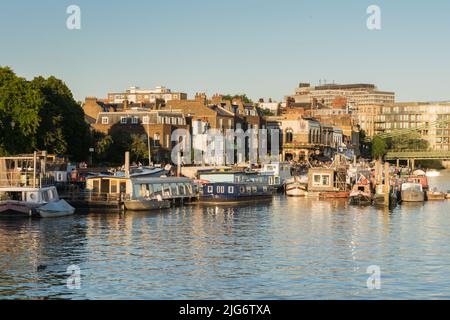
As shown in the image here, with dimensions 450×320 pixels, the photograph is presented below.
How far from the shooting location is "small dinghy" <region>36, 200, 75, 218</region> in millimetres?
69000

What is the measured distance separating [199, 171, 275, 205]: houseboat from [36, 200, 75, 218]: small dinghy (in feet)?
61.8

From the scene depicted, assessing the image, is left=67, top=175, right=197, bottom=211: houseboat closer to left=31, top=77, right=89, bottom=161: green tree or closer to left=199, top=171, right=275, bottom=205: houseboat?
left=199, top=171, right=275, bottom=205: houseboat

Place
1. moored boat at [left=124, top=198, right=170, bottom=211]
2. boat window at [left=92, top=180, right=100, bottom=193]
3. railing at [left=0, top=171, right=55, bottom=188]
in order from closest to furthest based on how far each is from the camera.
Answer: railing at [left=0, top=171, right=55, bottom=188] → moored boat at [left=124, top=198, right=170, bottom=211] → boat window at [left=92, top=180, right=100, bottom=193]

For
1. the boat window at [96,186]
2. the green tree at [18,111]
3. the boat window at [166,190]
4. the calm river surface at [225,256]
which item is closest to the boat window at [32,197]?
the calm river surface at [225,256]

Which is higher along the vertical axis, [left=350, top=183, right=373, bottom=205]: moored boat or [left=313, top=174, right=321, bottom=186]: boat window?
[left=313, top=174, right=321, bottom=186]: boat window

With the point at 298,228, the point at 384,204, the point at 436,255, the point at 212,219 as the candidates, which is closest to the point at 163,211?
the point at 212,219

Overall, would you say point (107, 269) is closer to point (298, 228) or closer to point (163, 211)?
point (298, 228)

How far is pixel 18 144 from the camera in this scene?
288 ft

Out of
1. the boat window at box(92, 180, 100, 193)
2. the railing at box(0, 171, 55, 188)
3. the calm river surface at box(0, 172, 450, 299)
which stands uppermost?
the railing at box(0, 171, 55, 188)

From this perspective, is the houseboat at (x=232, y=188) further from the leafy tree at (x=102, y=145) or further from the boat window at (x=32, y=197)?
the boat window at (x=32, y=197)

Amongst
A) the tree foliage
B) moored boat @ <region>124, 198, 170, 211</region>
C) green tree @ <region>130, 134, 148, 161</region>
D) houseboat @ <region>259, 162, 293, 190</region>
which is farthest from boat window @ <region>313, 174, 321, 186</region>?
moored boat @ <region>124, 198, 170, 211</region>

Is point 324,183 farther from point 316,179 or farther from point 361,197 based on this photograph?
point 361,197

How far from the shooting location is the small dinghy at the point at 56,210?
226ft

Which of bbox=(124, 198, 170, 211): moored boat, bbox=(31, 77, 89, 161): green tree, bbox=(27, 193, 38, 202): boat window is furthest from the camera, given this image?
bbox=(31, 77, 89, 161): green tree
